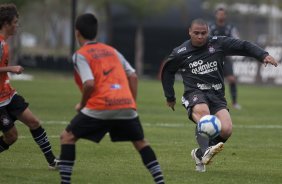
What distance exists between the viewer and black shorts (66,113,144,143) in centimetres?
910

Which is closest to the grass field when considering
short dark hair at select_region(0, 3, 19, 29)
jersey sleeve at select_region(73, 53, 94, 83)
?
jersey sleeve at select_region(73, 53, 94, 83)

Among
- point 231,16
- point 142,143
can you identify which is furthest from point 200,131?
point 231,16

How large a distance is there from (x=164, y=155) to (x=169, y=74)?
1.64 m

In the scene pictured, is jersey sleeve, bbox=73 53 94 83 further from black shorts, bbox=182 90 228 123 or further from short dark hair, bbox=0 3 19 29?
black shorts, bbox=182 90 228 123

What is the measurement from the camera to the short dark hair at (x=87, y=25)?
908 cm

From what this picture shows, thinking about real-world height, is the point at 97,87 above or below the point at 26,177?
above

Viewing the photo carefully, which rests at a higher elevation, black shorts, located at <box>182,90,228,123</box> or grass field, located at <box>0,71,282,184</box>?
black shorts, located at <box>182,90,228,123</box>

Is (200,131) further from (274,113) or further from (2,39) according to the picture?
(274,113)

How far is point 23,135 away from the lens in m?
15.5

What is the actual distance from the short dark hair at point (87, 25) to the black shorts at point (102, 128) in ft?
2.88

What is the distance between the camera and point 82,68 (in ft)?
29.5

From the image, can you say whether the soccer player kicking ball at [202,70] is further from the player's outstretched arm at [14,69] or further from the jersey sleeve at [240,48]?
the player's outstretched arm at [14,69]

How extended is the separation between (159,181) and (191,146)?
5.48 meters

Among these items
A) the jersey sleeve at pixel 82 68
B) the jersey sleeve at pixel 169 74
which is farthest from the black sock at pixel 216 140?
the jersey sleeve at pixel 82 68
